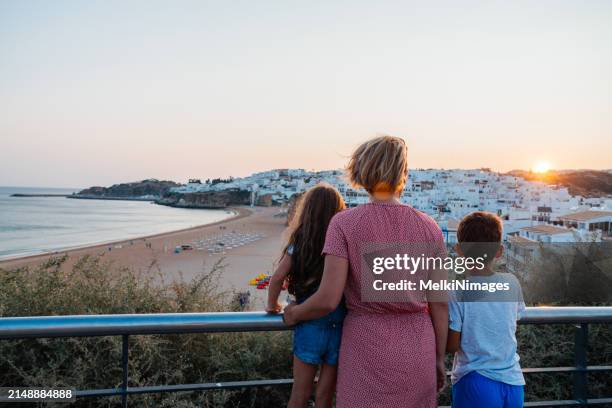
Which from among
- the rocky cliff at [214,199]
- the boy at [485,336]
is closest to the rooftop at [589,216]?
the boy at [485,336]

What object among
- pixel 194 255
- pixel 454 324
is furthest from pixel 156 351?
pixel 194 255

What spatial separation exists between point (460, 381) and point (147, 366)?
6.46 feet

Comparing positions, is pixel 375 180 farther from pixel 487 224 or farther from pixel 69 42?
pixel 69 42

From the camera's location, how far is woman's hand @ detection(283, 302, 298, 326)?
61.1 inches

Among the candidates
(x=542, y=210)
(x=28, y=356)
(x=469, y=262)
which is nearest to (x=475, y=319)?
(x=469, y=262)

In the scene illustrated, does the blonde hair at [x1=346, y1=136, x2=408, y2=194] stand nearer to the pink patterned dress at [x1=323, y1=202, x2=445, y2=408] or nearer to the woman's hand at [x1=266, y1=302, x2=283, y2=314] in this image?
the pink patterned dress at [x1=323, y1=202, x2=445, y2=408]

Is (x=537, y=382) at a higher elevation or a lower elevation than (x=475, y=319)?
lower

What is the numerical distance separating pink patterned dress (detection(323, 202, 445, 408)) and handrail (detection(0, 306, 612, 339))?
28 cm

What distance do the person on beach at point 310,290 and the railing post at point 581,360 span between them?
103cm

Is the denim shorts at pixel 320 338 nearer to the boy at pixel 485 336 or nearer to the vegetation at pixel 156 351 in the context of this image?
the boy at pixel 485 336

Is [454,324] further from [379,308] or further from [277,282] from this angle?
[277,282]

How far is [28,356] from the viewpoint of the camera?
107 inches

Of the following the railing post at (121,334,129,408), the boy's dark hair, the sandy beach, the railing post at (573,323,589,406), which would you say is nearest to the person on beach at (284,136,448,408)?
the boy's dark hair

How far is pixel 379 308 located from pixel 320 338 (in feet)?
0.85
